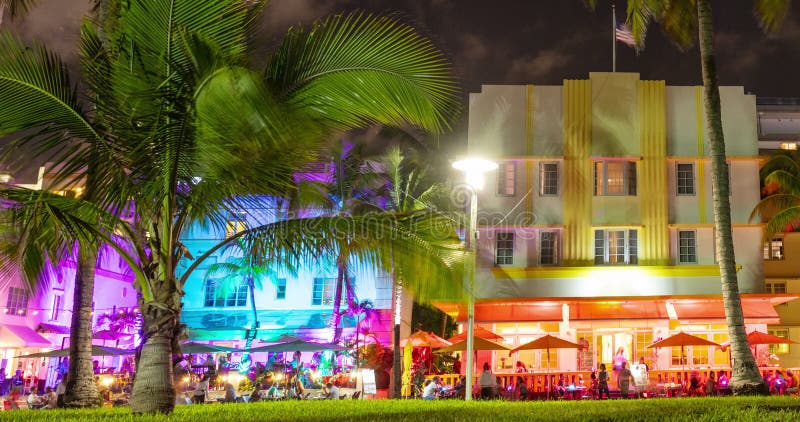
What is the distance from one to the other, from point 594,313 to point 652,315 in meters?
2.19

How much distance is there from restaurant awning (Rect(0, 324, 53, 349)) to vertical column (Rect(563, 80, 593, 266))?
25649 mm

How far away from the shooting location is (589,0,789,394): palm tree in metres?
17.1

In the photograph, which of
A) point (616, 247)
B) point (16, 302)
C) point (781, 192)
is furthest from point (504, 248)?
point (16, 302)

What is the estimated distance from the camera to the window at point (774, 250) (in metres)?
41.8

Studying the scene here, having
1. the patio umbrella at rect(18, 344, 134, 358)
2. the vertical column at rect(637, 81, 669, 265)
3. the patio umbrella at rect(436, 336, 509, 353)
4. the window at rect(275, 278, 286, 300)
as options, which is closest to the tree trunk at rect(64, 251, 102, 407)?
the patio umbrella at rect(436, 336, 509, 353)

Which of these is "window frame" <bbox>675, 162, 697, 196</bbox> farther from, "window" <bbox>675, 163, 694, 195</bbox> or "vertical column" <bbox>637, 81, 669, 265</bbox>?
"vertical column" <bbox>637, 81, 669, 265</bbox>

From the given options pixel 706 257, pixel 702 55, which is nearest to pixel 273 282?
pixel 706 257

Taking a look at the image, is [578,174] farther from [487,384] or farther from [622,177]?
[487,384]

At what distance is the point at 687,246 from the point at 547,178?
6207 millimetres

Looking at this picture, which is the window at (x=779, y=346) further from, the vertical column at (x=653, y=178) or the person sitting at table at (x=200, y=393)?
the person sitting at table at (x=200, y=393)

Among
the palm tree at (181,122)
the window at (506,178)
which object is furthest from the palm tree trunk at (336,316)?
the palm tree at (181,122)

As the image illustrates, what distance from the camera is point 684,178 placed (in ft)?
106

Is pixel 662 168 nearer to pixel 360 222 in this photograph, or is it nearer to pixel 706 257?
pixel 706 257

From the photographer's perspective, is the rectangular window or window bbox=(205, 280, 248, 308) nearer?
the rectangular window
